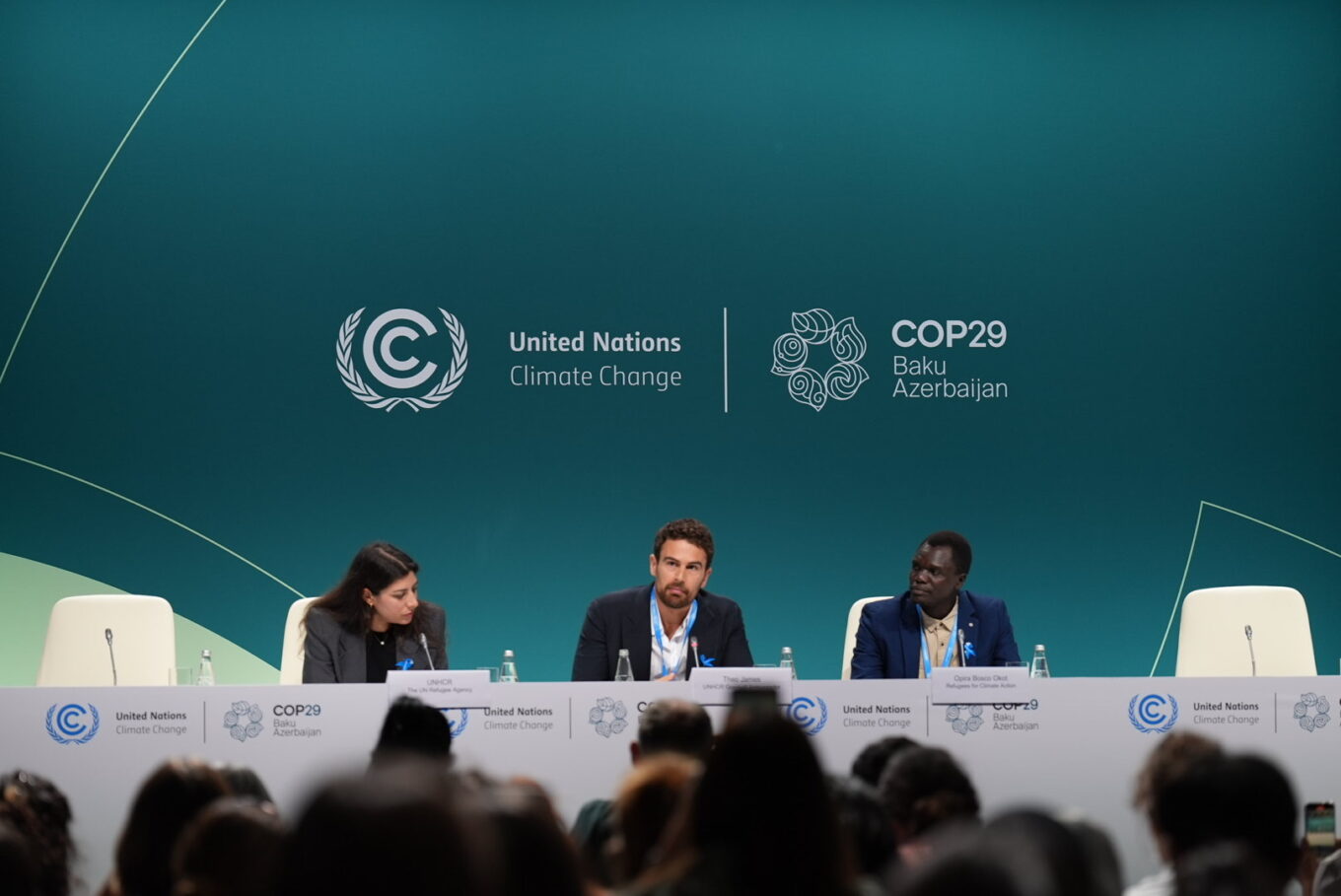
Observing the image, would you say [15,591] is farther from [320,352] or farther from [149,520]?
[320,352]

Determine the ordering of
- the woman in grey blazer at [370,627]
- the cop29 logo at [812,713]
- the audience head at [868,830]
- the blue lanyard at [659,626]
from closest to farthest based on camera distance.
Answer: the audience head at [868,830] → the cop29 logo at [812,713] → the woman in grey blazer at [370,627] → the blue lanyard at [659,626]

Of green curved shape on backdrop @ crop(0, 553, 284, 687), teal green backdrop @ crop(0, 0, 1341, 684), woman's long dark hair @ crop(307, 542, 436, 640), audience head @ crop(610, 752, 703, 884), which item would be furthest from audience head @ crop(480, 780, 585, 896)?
green curved shape on backdrop @ crop(0, 553, 284, 687)

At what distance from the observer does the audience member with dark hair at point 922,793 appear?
2762 millimetres

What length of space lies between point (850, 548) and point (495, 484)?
5.20 ft

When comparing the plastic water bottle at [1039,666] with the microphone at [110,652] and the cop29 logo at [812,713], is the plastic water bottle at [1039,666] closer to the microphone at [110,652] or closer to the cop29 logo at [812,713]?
the cop29 logo at [812,713]

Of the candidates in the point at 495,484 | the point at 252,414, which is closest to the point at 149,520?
the point at 252,414

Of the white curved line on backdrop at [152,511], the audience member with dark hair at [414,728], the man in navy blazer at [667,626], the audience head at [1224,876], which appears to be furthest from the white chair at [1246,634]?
the audience head at [1224,876]

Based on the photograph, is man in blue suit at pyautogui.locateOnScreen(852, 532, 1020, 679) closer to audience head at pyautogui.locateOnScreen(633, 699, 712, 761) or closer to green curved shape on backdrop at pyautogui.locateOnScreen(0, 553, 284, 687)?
audience head at pyautogui.locateOnScreen(633, 699, 712, 761)

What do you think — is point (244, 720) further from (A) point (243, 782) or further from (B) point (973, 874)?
(B) point (973, 874)

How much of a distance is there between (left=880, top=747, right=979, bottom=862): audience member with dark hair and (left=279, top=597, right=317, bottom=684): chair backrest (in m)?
3.18

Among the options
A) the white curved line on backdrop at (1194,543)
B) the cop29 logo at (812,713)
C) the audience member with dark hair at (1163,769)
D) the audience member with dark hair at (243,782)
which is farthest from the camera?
the white curved line on backdrop at (1194,543)

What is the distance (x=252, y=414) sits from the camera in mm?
6688

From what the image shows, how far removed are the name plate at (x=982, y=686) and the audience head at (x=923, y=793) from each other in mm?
1964

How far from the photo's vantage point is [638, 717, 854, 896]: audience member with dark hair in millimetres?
1778
